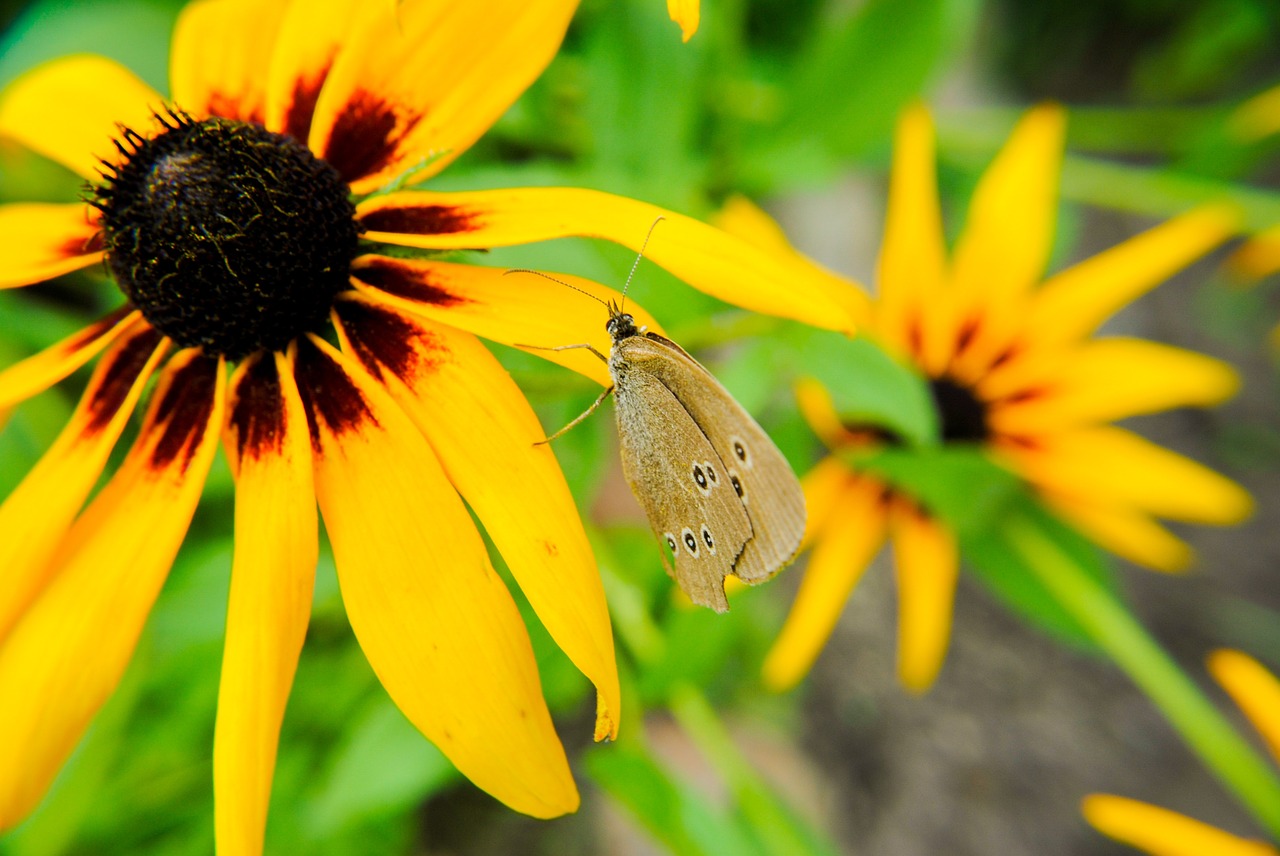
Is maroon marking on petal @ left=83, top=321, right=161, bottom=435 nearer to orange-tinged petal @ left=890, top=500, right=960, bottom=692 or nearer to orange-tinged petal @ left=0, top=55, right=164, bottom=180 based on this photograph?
orange-tinged petal @ left=0, top=55, right=164, bottom=180

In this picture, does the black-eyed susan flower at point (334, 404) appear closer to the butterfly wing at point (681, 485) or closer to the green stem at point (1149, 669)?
the butterfly wing at point (681, 485)

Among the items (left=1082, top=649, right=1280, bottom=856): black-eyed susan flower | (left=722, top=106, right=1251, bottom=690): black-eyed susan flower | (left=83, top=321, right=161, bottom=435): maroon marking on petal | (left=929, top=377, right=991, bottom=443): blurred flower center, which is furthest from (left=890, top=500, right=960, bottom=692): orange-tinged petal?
(left=83, top=321, right=161, bottom=435): maroon marking on petal

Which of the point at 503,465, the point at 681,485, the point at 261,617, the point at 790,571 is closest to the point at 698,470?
the point at 681,485

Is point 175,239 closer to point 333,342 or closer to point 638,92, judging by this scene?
point 333,342

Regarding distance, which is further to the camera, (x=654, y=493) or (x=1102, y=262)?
(x=1102, y=262)

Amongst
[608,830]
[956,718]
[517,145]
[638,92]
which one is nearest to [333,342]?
[638,92]

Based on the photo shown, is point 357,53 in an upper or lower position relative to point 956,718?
upper

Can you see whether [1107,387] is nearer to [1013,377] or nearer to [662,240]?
[1013,377]
